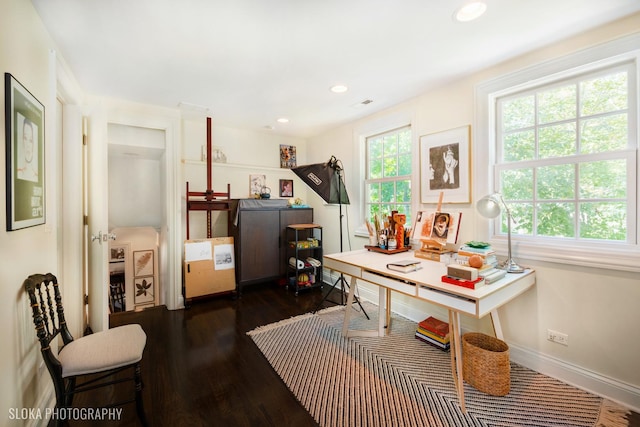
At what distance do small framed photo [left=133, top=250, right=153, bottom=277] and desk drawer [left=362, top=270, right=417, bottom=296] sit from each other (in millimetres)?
3577

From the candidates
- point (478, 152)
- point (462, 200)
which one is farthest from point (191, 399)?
point (478, 152)

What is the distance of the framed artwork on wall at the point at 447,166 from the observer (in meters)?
2.36

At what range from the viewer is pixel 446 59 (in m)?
2.05

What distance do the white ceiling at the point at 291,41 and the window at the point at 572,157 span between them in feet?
1.32

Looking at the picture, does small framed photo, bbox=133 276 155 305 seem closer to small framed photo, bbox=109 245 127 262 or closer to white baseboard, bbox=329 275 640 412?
small framed photo, bbox=109 245 127 262

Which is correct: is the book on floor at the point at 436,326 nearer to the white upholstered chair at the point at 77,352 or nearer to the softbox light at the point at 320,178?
the softbox light at the point at 320,178

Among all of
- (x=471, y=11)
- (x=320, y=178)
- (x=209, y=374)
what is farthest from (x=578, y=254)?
(x=209, y=374)

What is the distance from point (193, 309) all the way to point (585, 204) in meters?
3.83

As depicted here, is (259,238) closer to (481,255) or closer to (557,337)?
(481,255)

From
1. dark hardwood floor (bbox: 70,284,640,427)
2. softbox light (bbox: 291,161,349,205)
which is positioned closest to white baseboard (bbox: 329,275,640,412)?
dark hardwood floor (bbox: 70,284,640,427)

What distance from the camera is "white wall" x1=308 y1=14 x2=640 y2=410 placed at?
1.63m

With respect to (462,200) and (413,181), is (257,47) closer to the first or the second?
(413,181)

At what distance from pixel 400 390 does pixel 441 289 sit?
0.79 m

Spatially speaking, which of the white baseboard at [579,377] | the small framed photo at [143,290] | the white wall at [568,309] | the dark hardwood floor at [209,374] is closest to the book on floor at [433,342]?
the white wall at [568,309]
